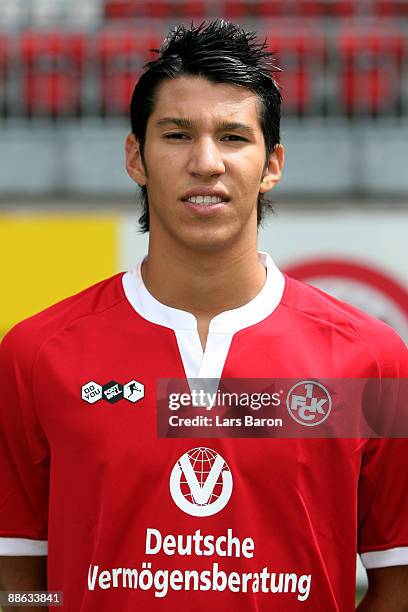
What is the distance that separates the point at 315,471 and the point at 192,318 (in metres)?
0.38

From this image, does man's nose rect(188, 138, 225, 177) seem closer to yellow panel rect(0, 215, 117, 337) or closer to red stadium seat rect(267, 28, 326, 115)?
yellow panel rect(0, 215, 117, 337)

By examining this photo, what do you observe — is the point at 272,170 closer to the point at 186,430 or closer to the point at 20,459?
the point at 186,430

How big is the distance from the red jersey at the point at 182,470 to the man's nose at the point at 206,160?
0.98 feet

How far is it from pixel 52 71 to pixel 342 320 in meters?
5.48

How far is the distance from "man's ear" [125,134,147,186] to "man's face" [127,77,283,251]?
0.08m

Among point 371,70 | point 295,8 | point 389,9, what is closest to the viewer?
point 371,70

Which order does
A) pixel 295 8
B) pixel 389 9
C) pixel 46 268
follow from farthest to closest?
pixel 295 8
pixel 389 9
pixel 46 268

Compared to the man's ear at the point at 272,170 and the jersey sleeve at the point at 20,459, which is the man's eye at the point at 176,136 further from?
the jersey sleeve at the point at 20,459

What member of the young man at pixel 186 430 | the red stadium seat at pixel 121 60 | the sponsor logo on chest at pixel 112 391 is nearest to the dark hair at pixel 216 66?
the young man at pixel 186 430

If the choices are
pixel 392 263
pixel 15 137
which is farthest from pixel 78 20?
pixel 392 263

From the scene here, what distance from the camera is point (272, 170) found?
88.4 inches

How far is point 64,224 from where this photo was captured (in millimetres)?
5680

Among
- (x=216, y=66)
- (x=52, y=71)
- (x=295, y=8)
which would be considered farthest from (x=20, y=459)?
(x=295, y=8)

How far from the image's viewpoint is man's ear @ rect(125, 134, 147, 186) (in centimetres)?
223
